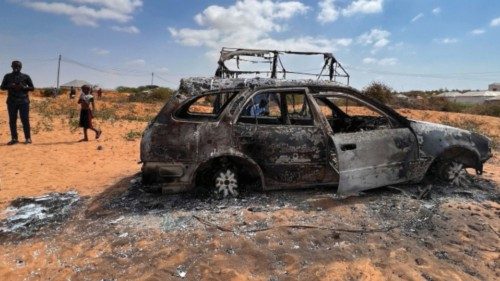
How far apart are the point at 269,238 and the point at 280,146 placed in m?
1.39

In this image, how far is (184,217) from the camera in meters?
5.04

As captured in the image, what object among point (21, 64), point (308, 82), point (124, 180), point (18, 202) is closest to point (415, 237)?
point (308, 82)

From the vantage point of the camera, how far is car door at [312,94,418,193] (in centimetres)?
547

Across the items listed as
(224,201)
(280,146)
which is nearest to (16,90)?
(224,201)

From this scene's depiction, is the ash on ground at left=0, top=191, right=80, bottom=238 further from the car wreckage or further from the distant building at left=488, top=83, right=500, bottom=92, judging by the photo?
the distant building at left=488, top=83, right=500, bottom=92

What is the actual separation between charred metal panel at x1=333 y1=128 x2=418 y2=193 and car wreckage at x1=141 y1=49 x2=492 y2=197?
13 millimetres

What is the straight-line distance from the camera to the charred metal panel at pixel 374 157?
5.47 metres

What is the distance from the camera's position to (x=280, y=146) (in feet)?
18.0

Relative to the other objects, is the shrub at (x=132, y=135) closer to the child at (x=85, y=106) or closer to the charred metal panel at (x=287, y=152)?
the child at (x=85, y=106)

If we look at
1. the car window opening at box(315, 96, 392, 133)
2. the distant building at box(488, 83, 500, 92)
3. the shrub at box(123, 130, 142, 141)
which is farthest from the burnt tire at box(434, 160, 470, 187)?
the distant building at box(488, 83, 500, 92)

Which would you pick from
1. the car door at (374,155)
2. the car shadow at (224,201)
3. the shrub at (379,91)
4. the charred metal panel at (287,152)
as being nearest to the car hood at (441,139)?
the car door at (374,155)

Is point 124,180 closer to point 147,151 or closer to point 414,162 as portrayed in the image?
point 147,151

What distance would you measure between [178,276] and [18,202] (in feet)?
11.6

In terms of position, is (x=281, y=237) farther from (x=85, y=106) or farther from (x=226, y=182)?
(x=85, y=106)
